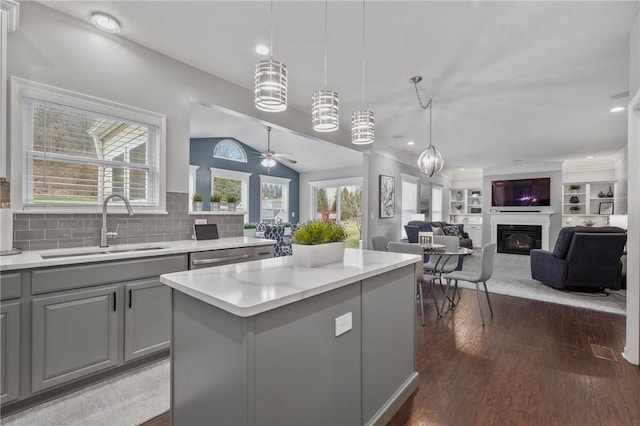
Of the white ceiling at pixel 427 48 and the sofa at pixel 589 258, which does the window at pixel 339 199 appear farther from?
the sofa at pixel 589 258

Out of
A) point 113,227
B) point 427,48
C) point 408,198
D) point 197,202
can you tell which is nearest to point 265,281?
point 113,227

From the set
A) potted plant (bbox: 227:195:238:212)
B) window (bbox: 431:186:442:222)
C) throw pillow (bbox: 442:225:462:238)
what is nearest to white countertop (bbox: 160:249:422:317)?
potted plant (bbox: 227:195:238:212)

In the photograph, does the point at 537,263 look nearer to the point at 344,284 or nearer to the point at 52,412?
the point at 344,284

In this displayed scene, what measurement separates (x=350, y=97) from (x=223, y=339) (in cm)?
372

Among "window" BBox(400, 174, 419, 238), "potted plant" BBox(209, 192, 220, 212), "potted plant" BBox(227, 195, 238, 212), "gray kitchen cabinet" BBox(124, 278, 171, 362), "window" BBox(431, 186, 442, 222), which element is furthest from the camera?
"window" BBox(431, 186, 442, 222)

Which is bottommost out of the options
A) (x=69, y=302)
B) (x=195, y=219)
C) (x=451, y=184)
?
(x=69, y=302)

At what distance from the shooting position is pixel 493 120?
16.4 ft

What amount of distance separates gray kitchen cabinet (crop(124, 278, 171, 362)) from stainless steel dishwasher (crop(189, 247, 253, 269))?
1.08 ft

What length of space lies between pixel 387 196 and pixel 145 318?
5.49 metres

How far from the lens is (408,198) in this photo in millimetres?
8031

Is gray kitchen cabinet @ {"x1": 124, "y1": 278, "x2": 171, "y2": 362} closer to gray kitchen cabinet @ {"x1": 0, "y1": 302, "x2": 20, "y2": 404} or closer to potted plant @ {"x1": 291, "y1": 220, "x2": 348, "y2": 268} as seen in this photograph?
gray kitchen cabinet @ {"x1": 0, "y1": 302, "x2": 20, "y2": 404}

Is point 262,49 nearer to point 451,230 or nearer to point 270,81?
point 270,81

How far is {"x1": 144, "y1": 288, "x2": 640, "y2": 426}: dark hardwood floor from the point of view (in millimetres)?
1812

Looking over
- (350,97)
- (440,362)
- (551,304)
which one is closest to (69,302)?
(440,362)
